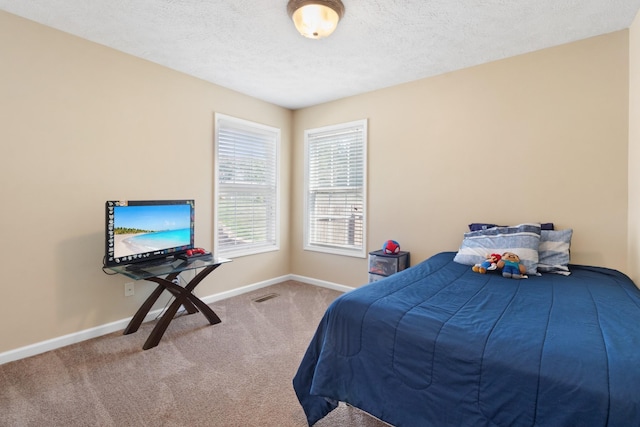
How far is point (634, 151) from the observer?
2.28 meters

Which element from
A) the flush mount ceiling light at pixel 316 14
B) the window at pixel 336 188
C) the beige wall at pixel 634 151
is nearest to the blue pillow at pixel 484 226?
the beige wall at pixel 634 151

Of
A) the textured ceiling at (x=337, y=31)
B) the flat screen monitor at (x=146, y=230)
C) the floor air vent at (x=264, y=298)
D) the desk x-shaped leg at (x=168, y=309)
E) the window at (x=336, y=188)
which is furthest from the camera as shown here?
the window at (x=336, y=188)

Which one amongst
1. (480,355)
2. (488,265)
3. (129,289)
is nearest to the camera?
A: (480,355)

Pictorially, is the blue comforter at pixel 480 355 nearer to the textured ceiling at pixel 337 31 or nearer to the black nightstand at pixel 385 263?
the black nightstand at pixel 385 263

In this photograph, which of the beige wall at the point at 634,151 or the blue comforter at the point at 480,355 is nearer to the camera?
the blue comforter at the point at 480,355

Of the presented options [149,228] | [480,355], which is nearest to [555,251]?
[480,355]

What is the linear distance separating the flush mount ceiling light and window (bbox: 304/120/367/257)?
176 centimetres

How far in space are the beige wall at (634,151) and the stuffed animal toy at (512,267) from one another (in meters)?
0.74

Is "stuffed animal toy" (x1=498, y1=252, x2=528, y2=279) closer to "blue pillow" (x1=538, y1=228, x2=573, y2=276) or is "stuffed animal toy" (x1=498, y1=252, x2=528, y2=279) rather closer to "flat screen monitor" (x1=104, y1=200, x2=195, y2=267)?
"blue pillow" (x1=538, y1=228, x2=573, y2=276)

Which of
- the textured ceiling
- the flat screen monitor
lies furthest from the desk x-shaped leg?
the textured ceiling

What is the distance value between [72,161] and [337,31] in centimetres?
239

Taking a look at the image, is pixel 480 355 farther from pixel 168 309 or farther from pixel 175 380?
pixel 168 309

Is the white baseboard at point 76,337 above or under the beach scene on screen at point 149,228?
under

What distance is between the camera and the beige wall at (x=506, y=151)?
8.15 feet
